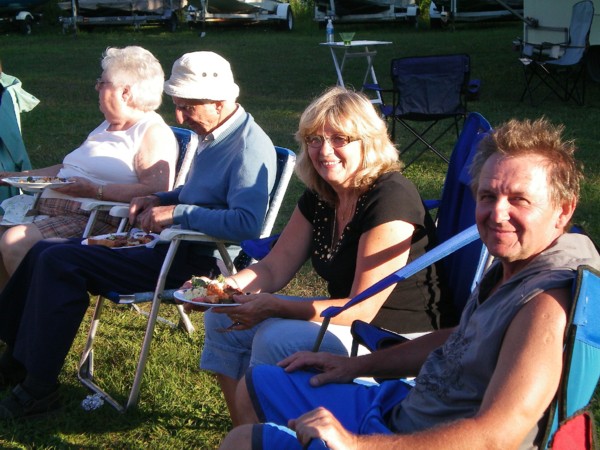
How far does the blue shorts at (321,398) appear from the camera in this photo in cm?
218

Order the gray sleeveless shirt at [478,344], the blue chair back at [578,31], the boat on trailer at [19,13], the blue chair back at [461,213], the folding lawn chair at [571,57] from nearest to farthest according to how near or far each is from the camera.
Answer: the gray sleeveless shirt at [478,344]
the blue chair back at [461,213]
the folding lawn chair at [571,57]
the blue chair back at [578,31]
the boat on trailer at [19,13]

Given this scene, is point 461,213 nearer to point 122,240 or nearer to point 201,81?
point 201,81

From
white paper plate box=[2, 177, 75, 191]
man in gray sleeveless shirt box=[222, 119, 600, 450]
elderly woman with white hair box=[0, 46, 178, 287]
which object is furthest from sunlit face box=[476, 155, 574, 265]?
white paper plate box=[2, 177, 75, 191]

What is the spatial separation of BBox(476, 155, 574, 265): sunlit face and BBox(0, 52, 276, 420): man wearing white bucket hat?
1.60 metres

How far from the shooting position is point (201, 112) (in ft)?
11.9

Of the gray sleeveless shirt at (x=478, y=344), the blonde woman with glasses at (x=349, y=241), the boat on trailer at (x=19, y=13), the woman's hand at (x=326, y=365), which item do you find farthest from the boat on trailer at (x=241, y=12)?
the gray sleeveless shirt at (x=478, y=344)

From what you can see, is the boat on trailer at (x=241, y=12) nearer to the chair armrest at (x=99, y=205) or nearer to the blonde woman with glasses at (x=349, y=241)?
the chair armrest at (x=99, y=205)

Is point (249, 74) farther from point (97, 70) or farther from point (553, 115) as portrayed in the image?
point (553, 115)

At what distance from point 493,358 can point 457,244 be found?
787 millimetres

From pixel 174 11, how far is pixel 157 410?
1936cm

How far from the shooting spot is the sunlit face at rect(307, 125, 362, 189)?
9.26ft

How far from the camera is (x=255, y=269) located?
3.15 m

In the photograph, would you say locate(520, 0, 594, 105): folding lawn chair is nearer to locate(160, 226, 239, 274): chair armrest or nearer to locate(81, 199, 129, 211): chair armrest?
locate(81, 199, 129, 211): chair armrest

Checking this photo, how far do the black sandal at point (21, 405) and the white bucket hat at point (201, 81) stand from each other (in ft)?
4.17
